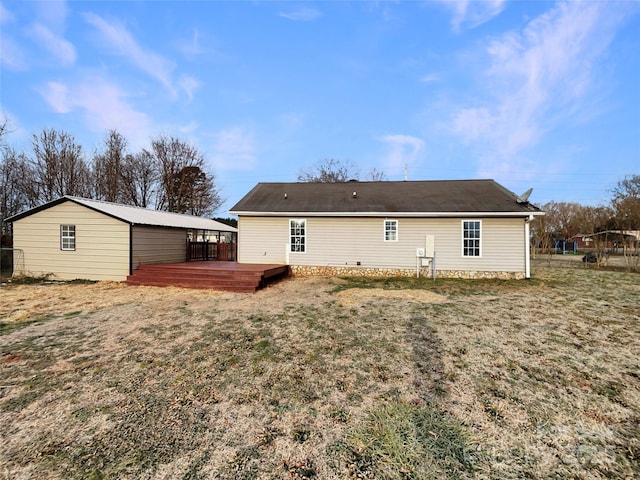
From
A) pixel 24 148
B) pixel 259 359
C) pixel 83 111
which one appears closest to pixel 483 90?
pixel 259 359

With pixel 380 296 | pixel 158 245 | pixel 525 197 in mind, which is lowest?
pixel 380 296

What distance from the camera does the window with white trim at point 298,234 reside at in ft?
41.2

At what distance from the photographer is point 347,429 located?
262 centimetres

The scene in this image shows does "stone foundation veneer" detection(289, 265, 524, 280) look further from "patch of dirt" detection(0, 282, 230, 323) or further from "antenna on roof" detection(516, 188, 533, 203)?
"patch of dirt" detection(0, 282, 230, 323)

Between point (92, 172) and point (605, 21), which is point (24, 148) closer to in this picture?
point (92, 172)

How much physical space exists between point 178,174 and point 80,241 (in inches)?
648

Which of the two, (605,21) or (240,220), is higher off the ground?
(605,21)

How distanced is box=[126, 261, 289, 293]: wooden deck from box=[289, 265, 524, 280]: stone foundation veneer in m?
1.78

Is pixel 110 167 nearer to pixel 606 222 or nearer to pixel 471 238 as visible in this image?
pixel 471 238

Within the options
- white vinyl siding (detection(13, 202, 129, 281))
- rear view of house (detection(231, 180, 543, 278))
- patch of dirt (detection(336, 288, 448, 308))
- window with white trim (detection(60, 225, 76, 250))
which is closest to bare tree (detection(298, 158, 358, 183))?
rear view of house (detection(231, 180, 543, 278))

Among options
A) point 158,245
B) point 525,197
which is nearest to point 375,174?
point 525,197

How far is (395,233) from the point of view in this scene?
1208 cm

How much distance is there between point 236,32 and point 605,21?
12.9 m

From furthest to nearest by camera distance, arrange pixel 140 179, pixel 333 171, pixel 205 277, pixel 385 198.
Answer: pixel 333 171 → pixel 140 179 → pixel 385 198 → pixel 205 277
